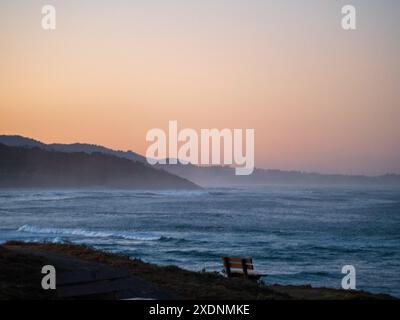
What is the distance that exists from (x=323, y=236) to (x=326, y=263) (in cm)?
1537

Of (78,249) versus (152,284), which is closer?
(152,284)

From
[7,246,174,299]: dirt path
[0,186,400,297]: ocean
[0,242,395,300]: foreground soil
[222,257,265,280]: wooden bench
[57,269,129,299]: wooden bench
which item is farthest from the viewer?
[0,186,400,297]: ocean

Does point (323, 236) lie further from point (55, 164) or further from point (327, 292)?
point (55, 164)

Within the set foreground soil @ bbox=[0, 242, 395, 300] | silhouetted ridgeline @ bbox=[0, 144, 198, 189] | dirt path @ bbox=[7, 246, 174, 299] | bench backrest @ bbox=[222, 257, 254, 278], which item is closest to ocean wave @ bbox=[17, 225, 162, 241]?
bench backrest @ bbox=[222, 257, 254, 278]

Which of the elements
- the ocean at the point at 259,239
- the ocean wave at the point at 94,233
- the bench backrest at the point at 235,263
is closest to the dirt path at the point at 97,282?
the bench backrest at the point at 235,263

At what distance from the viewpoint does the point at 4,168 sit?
16038cm

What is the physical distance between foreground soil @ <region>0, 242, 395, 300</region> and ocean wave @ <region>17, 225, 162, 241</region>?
27510 mm

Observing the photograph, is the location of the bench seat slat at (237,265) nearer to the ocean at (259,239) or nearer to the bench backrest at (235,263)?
the bench backrest at (235,263)

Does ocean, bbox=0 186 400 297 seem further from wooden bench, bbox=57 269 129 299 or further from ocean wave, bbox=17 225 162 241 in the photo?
wooden bench, bbox=57 269 129 299

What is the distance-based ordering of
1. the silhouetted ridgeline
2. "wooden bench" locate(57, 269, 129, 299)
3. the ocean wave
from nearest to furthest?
"wooden bench" locate(57, 269, 129, 299)
the ocean wave
the silhouetted ridgeline

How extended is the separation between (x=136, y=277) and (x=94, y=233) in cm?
3481

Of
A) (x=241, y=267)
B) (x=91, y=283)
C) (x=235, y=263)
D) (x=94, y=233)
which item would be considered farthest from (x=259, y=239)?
(x=91, y=283)

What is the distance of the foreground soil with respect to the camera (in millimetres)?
9438
